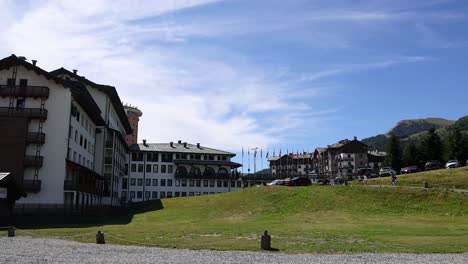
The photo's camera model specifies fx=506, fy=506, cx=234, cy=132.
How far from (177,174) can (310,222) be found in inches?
3316

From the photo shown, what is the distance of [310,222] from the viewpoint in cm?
5191

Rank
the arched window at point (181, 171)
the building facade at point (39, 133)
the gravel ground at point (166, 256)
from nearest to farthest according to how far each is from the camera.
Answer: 1. the gravel ground at point (166, 256)
2. the building facade at point (39, 133)
3. the arched window at point (181, 171)

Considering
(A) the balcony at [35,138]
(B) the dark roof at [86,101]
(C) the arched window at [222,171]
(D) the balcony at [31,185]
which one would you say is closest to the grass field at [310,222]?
(D) the balcony at [31,185]

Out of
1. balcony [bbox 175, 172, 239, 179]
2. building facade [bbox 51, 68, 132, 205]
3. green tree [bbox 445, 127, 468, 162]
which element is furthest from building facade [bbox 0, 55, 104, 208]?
green tree [bbox 445, 127, 468, 162]

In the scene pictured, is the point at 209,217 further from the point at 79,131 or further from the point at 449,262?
the point at 449,262

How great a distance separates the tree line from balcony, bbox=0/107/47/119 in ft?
324

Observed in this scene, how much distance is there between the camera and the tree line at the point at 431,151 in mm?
127125

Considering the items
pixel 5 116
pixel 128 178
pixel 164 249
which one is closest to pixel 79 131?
pixel 5 116

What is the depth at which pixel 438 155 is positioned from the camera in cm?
13488

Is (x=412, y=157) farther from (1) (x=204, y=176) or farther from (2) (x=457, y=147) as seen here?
(1) (x=204, y=176)

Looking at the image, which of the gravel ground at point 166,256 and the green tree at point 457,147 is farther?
the green tree at point 457,147

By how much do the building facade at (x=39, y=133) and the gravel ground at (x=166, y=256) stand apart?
124 feet

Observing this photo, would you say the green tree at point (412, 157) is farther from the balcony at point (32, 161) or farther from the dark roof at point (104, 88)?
the balcony at point (32, 161)

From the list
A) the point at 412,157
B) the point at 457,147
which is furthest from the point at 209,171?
the point at 457,147
